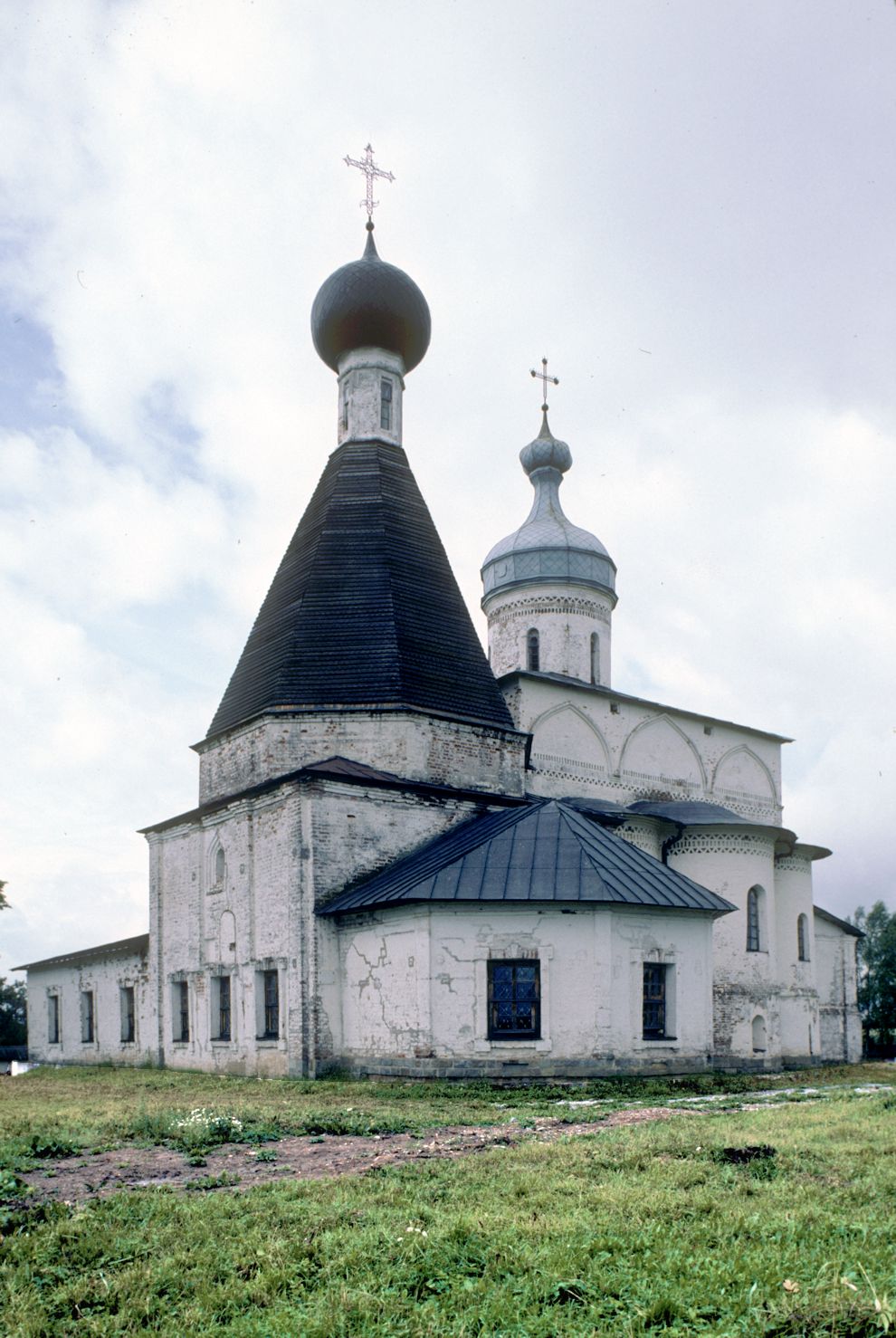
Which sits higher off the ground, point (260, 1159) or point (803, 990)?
point (260, 1159)

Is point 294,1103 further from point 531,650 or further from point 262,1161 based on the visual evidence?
point 531,650

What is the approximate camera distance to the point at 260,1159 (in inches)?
306

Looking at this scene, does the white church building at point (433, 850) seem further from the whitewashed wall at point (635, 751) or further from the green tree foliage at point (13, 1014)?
the green tree foliage at point (13, 1014)

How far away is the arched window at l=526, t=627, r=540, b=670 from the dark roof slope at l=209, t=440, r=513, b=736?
5553 mm

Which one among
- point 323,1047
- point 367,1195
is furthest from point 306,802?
point 367,1195

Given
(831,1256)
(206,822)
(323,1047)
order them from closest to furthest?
1. (831,1256)
2. (323,1047)
3. (206,822)

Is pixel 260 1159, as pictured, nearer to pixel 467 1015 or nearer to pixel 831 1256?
pixel 831 1256

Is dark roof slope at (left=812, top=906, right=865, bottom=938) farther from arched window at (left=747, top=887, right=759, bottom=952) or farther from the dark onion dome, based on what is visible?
the dark onion dome

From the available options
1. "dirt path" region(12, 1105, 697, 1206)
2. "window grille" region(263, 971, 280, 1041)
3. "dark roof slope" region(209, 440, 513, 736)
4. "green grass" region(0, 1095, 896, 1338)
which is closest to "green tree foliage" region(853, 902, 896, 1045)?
"dark roof slope" region(209, 440, 513, 736)

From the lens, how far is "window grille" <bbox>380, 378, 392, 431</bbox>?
23.3 meters

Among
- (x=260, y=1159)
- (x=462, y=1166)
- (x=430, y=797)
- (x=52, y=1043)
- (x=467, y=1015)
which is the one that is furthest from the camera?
(x=52, y=1043)

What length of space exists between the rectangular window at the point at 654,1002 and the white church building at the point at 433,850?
0.04 m

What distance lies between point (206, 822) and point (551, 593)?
1066 centimetres

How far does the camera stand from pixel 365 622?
19.5 m
